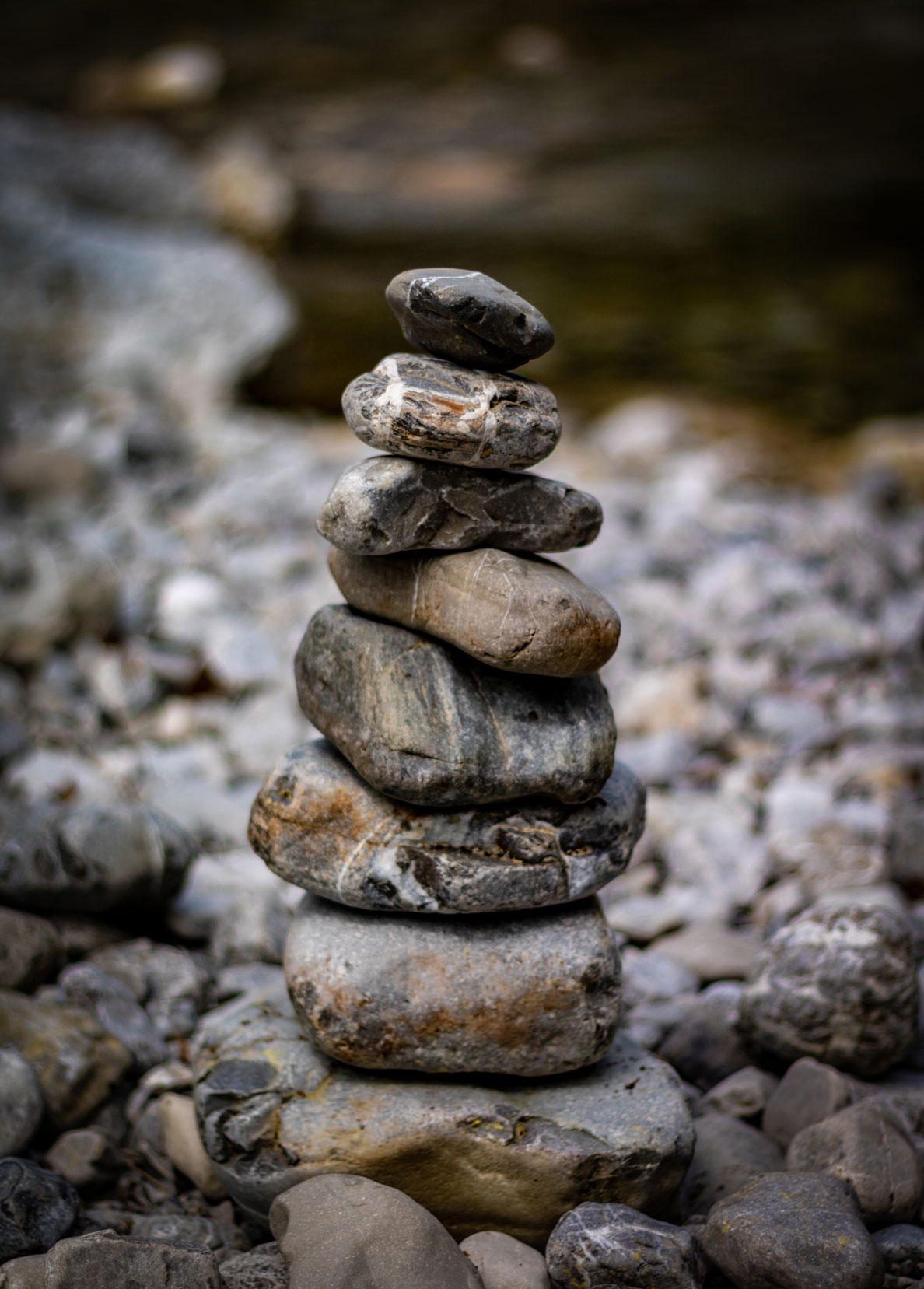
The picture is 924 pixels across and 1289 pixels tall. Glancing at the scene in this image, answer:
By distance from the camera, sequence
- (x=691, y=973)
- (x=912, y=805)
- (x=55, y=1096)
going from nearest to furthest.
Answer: (x=55, y=1096)
(x=691, y=973)
(x=912, y=805)

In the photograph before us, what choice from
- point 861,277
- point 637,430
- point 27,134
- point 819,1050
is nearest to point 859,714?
point 819,1050

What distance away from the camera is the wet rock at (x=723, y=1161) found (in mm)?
2998

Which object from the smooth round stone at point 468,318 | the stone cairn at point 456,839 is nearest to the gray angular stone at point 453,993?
the stone cairn at point 456,839

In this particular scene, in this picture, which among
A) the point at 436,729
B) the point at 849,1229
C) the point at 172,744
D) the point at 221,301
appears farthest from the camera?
the point at 221,301

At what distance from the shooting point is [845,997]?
3336mm

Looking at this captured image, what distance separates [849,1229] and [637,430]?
26.8ft

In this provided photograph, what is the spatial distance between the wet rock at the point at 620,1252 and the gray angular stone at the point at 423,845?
732 millimetres

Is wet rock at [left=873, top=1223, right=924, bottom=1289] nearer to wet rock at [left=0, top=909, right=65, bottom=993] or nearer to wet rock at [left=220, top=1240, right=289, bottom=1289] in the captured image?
wet rock at [left=220, top=1240, right=289, bottom=1289]

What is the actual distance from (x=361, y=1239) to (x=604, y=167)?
18417 millimetres

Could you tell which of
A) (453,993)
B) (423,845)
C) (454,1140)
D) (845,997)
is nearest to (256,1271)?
(454,1140)

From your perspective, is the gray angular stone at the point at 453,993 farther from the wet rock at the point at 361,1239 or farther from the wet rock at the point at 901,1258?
the wet rock at the point at 901,1258

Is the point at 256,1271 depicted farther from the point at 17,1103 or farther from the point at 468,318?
the point at 468,318

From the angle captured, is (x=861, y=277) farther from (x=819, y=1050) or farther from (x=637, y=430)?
(x=819, y=1050)

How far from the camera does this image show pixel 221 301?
1118cm
